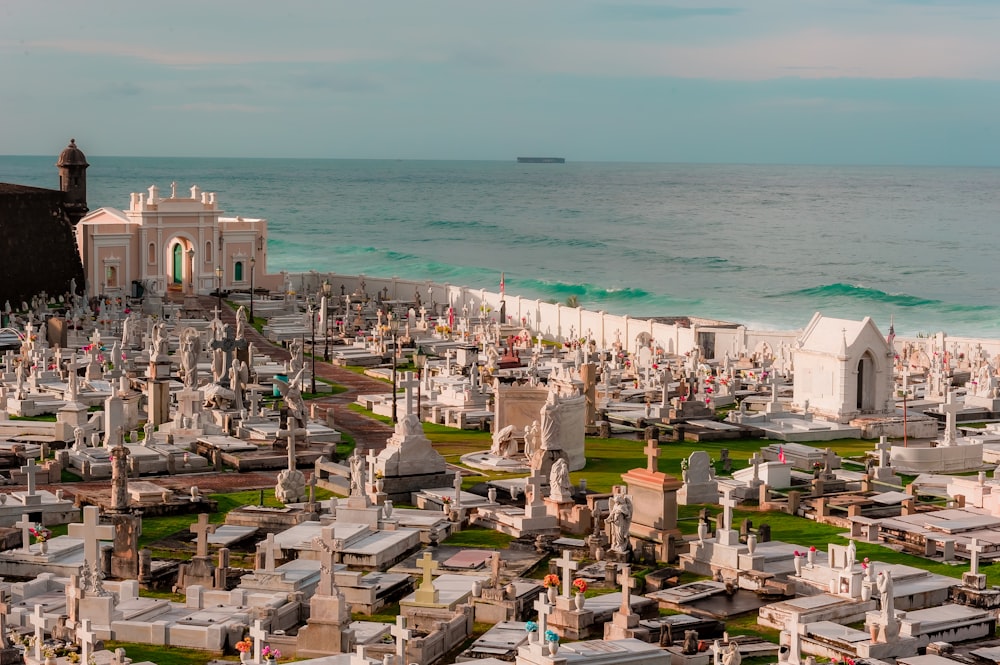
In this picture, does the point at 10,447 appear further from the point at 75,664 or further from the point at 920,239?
the point at 920,239

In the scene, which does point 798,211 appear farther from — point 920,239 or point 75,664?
point 75,664

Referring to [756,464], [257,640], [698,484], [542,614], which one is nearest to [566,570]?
[542,614]

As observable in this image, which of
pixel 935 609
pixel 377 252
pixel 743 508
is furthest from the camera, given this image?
pixel 377 252

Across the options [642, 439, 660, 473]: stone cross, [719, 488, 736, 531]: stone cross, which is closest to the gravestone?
[642, 439, 660, 473]: stone cross

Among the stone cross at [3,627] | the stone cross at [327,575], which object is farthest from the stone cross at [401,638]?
the stone cross at [3,627]

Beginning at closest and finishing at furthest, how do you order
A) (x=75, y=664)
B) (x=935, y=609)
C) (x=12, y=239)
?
(x=75, y=664), (x=935, y=609), (x=12, y=239)

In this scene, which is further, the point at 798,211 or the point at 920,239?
the point at 798,211

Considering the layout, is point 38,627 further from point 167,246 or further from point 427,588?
point 167,246

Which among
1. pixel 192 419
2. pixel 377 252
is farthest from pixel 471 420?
pixel 377 252
